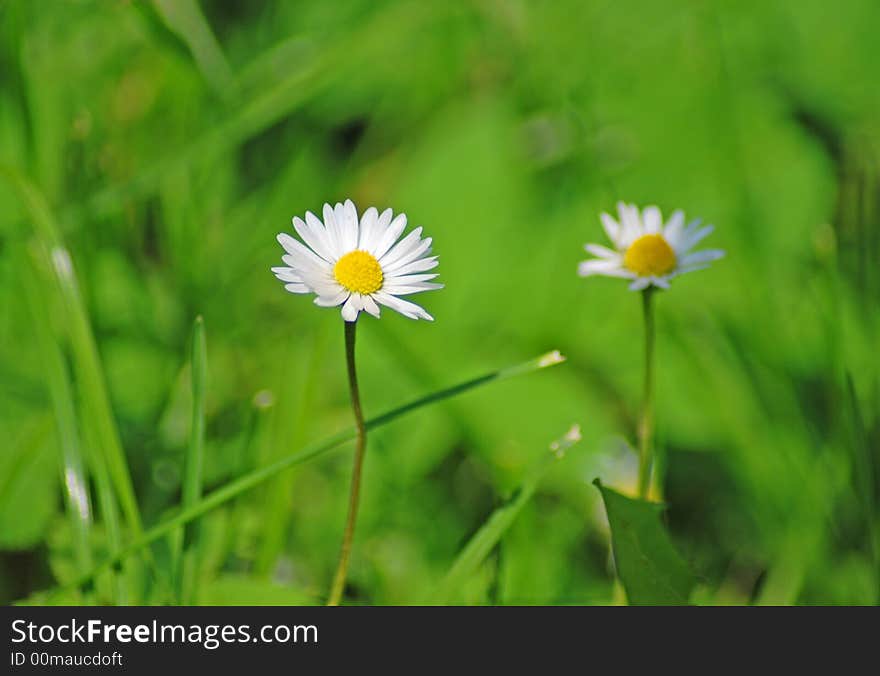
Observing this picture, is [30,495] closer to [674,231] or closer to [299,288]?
[299,288]

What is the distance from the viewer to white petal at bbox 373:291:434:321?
557mm

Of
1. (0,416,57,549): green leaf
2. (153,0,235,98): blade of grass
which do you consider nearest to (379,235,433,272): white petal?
(0,416,57,549): green leaf

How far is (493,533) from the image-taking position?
72cm

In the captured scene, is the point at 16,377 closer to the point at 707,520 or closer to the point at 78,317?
the point at 78,317

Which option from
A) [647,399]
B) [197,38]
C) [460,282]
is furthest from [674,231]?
[197,38]

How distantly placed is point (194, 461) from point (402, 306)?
0.90 ft

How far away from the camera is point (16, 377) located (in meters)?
1.04

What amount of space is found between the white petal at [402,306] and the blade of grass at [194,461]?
18 cm

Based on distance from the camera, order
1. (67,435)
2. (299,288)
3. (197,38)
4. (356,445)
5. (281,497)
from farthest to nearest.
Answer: (197,38)
(281,497)
(67,435)
(356,445)
(299,288)

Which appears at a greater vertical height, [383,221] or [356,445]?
[383,221]

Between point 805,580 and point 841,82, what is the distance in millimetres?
1068

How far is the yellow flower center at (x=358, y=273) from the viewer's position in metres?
0.60

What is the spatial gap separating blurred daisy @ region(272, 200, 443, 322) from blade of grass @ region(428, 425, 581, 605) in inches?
7.8
